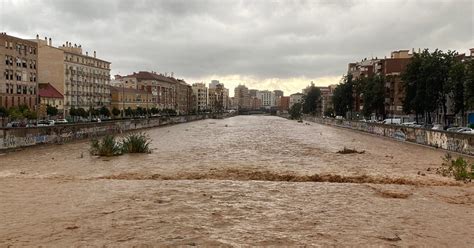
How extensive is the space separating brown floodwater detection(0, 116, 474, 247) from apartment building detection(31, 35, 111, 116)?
3644 inches

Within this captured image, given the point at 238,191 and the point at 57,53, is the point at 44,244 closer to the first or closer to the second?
the point at 238,191

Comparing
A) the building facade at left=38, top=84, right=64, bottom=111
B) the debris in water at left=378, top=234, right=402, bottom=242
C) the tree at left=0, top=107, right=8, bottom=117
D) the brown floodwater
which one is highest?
the building facade at left=38, top=84, right=64, bottom=111

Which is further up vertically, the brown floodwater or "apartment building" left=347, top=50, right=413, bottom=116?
"apartment building" left=347, top=50, right=413, bottom=116

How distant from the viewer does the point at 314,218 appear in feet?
57.2

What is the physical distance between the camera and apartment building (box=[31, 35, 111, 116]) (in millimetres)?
120812

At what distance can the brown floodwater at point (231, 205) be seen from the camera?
14570 mm

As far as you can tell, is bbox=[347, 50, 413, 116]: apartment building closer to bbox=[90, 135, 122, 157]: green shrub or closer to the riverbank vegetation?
the riverbank vegetation

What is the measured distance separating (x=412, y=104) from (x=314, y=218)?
68.8m

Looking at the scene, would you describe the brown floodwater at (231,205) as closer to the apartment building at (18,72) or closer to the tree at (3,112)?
the tree at (3,112)

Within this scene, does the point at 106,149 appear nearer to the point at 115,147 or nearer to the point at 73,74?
the point at 115,147

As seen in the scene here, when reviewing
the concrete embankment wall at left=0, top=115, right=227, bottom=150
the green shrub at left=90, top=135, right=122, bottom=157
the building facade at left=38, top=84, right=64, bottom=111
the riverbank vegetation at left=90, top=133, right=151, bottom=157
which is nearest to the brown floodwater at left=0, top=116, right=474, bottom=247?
the green shrub at left=90, top=135, right=122, bottom=157

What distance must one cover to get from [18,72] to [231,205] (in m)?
92.1

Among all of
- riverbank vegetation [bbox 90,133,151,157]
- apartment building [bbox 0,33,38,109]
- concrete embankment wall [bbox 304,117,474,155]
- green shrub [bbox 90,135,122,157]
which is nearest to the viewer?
green shrub [bbox 90,135,122,157]

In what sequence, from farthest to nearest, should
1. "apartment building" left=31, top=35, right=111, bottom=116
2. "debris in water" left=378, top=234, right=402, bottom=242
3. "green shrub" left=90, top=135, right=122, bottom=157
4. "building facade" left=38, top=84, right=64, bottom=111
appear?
"apartment building" left=31, top=35, right=111, bottom=116, "building facade" left=38, top=84, right=64, bottom=111, "green shrub" left=90, top=135, right=122, bottom=157, "debris in water" left=378, top=234, right=402, bottom=242
